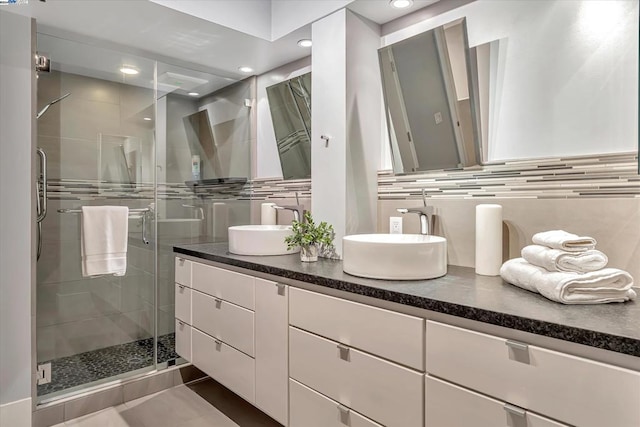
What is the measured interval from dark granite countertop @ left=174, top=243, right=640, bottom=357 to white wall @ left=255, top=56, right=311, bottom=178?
1213 mm

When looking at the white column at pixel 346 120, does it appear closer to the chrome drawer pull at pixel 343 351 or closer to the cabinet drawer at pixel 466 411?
the chrome drawer pull at pixel 343 351

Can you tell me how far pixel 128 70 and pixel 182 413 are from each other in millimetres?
2071

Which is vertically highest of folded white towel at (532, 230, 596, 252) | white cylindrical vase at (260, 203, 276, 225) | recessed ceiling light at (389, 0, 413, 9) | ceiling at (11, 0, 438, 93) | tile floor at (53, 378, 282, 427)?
ceiling at (11, 0, 438, 93)

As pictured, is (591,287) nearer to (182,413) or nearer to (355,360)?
(355,360)

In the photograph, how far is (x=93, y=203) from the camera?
7.61 ft

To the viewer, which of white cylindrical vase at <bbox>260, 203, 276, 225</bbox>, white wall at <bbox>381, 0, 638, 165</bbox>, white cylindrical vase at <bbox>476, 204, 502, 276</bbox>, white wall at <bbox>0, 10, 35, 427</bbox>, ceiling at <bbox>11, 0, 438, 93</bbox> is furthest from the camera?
white cylindrical vase at <bbox>260, 203, 276, 225</bbox>

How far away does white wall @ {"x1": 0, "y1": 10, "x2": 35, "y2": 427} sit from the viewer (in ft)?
6.30

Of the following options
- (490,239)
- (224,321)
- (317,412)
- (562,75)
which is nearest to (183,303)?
(224,321)

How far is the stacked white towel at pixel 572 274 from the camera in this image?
1129 mm

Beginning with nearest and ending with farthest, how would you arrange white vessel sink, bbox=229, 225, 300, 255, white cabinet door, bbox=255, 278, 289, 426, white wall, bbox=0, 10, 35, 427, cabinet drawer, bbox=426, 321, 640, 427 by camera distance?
cabinet drawer, bbox=426, 321, 640, 427, white cabinet door, bbox=255, 278, 289, 426, white wall, bbox=0, 10, 35, 427, white vessel sink, bbox=229, 225, 300, 255

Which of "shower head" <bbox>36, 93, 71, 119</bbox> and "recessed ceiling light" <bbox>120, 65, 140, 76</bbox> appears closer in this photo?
"shower head" <bbox>36, 93, 71, 119</bbox>

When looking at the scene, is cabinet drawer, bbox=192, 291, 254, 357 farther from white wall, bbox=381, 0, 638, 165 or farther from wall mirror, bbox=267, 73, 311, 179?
white wall, bbox=381, 0, 638, 165

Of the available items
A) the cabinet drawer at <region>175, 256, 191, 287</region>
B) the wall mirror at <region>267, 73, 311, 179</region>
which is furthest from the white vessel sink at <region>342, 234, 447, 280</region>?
the cabinet drawer at <region>175, 256, 191, 287</region>

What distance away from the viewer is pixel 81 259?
2.28 m
